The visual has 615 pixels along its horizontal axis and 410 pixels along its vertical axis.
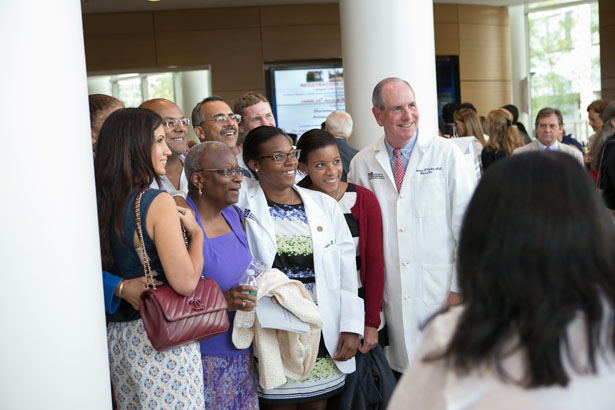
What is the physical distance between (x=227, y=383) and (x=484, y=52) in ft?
35.8

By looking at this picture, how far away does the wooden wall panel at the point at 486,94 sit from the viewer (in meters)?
12.3

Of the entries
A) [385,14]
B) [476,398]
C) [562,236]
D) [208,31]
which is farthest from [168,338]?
[208,31]

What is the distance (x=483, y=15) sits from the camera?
486 inches

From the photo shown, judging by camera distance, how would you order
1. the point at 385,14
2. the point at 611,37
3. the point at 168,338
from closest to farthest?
the point at 168,338
the point at 385,14
the point at 611,37

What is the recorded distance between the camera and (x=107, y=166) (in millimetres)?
2348

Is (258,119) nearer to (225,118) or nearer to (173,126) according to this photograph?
(225,118)

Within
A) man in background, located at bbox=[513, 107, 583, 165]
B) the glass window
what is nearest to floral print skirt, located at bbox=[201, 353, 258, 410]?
man in background, located at bbox=[513, 107, 583, 165]

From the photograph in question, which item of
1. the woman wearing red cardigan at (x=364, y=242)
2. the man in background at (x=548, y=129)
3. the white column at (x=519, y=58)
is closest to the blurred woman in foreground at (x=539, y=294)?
the woman wearing red cardigan at (x=364, y=242)

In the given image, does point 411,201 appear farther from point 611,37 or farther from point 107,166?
point 611,37

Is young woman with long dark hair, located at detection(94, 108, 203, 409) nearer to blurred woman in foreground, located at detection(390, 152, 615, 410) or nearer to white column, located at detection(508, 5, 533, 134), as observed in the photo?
blurred woman in foreground, located at detection(390, 152, 615, 410)

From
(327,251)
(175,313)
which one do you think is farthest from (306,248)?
(175,313)

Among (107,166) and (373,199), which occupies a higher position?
(107,166)

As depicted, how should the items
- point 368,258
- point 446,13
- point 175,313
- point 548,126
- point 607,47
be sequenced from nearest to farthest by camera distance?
point 175,313 < point 368,258 < point 548,126 < point 607,47 < point 446,13

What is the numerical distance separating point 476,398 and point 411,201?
6.94 ft
